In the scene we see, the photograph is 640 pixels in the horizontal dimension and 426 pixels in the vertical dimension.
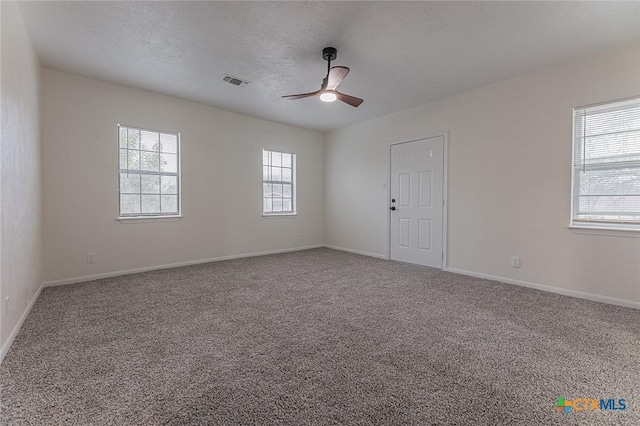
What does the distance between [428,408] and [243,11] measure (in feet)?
10.2

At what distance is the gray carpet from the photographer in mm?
1455

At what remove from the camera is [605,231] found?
3025 mm

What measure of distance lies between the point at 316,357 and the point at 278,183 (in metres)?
4.39

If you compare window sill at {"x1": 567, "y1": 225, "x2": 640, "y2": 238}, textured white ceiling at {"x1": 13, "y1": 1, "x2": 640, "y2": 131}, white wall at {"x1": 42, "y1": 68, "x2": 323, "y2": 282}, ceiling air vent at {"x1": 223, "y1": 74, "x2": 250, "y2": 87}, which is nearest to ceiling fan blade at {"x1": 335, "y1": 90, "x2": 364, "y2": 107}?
textured white ceiling at {"x1": 13, "y1": 1, "x2": 640, "y2": 131}

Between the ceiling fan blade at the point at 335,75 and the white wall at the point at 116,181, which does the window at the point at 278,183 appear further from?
the ceiling fan blade at the point at 335,75

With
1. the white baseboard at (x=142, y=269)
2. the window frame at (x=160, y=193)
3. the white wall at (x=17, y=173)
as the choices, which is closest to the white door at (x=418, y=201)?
the white baseboard at (x=142, y=269)

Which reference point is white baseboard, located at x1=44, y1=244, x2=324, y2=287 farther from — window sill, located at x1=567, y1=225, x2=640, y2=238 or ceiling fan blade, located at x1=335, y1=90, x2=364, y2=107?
window sill, located at x1=567, y1=225, x2=640, y2=238

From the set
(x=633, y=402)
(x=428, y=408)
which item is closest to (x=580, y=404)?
(x=633, y=402)

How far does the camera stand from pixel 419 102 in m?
4.54

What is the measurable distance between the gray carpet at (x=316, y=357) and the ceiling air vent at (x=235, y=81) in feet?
8.87

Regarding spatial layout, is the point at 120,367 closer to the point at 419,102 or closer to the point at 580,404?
the point at 580,404

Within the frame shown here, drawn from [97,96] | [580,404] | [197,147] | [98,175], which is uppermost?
[97,96]

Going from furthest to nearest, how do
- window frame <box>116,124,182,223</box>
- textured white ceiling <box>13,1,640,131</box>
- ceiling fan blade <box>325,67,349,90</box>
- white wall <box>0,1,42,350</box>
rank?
window frame <box>116,124,182,223</box>, ceiling fan blade <box>325,67,349,90</box>, textured white ceiling <box>13,1,640,131</box>, white wall <box>0,1,42,350</box>

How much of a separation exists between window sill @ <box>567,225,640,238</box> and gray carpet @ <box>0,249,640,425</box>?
2.55ft
